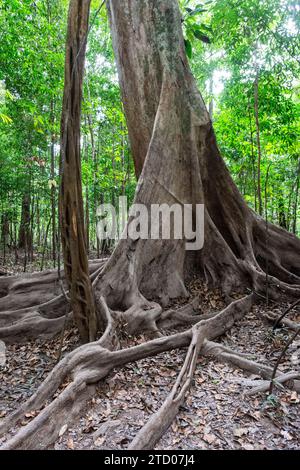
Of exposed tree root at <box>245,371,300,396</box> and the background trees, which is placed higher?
the background trees

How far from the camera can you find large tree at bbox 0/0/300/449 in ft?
12.9

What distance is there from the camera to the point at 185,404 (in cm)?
270

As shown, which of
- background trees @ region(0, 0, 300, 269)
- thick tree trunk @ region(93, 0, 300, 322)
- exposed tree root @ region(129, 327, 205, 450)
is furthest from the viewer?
background trees @ region(0, 0, 300, 269)

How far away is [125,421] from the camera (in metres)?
2.51

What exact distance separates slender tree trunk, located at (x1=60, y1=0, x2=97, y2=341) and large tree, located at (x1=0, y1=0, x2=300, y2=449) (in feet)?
1.07

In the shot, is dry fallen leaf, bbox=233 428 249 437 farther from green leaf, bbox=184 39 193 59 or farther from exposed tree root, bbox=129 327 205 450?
green leaf, bbox=184 39 193 59

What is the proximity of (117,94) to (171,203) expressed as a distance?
5.29 m

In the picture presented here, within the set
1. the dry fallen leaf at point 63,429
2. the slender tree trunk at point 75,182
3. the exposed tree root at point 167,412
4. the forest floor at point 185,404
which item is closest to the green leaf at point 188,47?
the slender tree trunk at point 75,182

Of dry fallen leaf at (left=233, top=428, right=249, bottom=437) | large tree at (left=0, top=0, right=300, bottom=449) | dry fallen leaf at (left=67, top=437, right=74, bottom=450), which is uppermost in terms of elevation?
large tree at (left=0, top=0, right=300, bottom=449)

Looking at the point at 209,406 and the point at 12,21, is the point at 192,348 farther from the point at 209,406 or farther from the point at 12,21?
the point at 12,21

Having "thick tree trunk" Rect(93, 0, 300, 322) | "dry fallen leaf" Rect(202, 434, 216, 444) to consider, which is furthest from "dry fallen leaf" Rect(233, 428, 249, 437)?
"thick tree trunk" Rect(93, 0, 300, 322)

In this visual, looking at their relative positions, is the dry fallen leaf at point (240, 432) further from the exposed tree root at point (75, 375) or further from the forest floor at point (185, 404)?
the exposed tree root at point (75, 375)

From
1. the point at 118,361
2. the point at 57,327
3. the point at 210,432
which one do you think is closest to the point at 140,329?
the point at 118,361

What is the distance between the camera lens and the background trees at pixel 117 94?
532 cm
